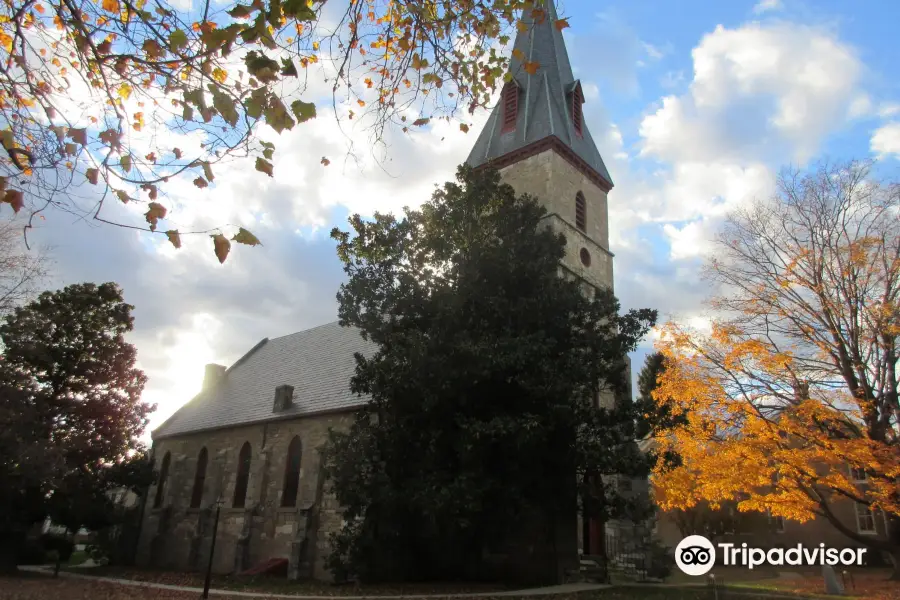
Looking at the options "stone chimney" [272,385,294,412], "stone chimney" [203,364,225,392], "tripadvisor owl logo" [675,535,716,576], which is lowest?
"tripadvisor owl logo" [675,535,716,576]

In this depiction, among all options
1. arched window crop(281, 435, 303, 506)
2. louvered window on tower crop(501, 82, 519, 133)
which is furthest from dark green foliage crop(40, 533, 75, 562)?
louvered window on tower crop(501, 82, 519, 133)

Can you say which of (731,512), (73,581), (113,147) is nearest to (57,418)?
(73,581)

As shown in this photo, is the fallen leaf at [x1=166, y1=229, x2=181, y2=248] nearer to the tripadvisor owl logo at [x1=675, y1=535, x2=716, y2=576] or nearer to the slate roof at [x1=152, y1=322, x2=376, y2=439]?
the tripadvisor owl logo at [x1=675, y1=535, x2=716, y2=576]

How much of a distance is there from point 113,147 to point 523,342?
1045cm

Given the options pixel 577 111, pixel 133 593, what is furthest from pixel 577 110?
pixel 133 593

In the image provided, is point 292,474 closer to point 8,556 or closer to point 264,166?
point 8,556

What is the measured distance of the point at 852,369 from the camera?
1538 centimetres

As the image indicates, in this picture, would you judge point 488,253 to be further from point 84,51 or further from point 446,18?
point 84,51

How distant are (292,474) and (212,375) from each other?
542 inches

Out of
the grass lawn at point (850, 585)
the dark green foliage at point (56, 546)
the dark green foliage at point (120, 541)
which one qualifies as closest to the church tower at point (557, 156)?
the grass lawn at point (850, 585)

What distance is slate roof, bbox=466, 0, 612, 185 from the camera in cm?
2506

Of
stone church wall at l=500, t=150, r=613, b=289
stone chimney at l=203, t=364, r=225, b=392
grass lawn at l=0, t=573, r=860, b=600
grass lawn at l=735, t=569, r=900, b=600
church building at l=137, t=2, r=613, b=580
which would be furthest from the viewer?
stone chimney at l=203, t=364, r=225, b=392

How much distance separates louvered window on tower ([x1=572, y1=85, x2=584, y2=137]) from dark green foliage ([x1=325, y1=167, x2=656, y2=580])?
437 inches

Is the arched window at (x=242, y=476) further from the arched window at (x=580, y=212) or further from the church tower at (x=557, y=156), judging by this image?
the arched window at (x=580, y=212)
